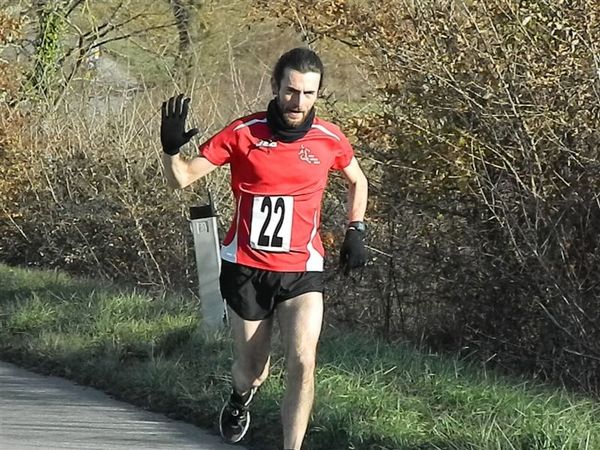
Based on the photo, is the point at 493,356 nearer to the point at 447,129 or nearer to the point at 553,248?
the point at 553,248

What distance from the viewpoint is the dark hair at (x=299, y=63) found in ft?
19.1

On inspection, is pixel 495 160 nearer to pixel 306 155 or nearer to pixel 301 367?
pixel 306 155

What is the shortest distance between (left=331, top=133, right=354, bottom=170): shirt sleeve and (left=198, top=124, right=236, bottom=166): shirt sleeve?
52cm

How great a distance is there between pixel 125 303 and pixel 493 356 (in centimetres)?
313

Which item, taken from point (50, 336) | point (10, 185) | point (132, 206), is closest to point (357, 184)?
point (50, 336)

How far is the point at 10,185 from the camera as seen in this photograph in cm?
1772

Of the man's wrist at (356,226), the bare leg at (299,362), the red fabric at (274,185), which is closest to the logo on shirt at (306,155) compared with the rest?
the red fabric at (274,185)

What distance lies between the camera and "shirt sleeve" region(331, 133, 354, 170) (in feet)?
20.2

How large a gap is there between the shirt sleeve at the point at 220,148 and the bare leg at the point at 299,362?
75 cm

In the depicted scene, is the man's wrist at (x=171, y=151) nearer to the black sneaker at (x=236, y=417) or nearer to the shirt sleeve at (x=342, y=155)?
the shirt sleeve at (x=342, y=155)

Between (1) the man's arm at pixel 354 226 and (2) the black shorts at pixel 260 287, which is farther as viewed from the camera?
(1) the man's arm at pixel 354 226

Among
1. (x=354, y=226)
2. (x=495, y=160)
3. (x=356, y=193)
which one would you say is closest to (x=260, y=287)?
(x=354, y=226)

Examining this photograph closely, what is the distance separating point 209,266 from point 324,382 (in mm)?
2288

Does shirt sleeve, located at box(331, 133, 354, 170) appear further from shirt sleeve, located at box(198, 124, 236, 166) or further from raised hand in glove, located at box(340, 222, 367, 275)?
shirt sleeve, located at box(198, 124, 236, 166)
